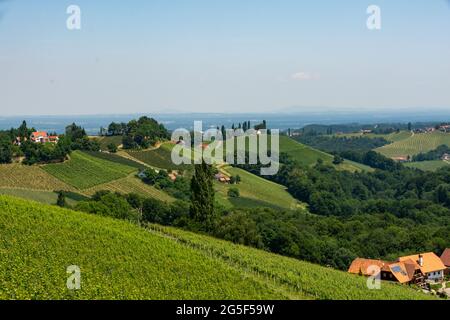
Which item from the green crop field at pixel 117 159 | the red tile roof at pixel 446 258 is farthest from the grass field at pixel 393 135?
the red tile roof at pixel 446 258

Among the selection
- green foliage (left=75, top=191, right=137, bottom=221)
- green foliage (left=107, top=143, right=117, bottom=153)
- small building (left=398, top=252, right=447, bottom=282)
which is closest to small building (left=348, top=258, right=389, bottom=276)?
small building (left=398, top=252, right=447, bottom=282)

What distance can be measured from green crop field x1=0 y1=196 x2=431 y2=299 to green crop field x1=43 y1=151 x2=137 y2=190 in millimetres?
28145

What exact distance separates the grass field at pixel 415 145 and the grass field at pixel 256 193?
62.2 m

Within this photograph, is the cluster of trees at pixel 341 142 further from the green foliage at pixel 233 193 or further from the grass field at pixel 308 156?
the green foliage at pixel 233 193

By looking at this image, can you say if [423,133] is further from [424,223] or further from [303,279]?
[303,279]

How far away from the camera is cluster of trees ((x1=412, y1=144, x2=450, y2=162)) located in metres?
120

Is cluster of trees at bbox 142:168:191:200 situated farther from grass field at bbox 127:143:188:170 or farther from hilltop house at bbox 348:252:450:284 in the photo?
hilltop house at bbox 348:252:450:284

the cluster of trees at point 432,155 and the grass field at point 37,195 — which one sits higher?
the grass field at point 37,195

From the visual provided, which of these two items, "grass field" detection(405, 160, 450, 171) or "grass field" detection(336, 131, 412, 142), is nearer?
"grass field" detection(405, 160, 450, 171)

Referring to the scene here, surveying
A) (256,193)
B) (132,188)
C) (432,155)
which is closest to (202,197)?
(132,188)

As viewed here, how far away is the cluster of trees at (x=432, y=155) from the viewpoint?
12050 cm

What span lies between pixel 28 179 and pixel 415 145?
106m
